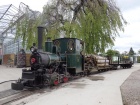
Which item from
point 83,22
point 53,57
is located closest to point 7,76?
point 53,57

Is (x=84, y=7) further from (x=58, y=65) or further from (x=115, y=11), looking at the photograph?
(x=58, y=65)

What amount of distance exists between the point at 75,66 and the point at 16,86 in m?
4.80

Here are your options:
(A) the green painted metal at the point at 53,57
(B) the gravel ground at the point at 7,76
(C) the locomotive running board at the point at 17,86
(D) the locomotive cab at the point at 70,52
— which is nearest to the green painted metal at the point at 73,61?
(D) the locomotive cab at the point at 70,52

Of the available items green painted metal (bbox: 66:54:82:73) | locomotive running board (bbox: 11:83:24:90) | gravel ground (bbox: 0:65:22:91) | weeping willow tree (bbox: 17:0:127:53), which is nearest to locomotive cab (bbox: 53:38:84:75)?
green painted metal (bbox: 66:54:82:73)

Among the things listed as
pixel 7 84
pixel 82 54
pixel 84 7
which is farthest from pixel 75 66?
pixel 84 7

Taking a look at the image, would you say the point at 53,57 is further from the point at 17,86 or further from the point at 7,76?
the point at 7,76

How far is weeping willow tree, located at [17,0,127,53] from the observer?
910 inches

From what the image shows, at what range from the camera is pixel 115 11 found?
2519cm

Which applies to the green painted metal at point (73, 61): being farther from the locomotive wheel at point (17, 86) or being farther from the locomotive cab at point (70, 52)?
the locomotive wheel at point (17, 86)

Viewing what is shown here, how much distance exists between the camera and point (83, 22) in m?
23.3

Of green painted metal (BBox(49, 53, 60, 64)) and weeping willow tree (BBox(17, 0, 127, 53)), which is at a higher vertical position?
weeping willow tree (BBox(17, 0, 127, 53))

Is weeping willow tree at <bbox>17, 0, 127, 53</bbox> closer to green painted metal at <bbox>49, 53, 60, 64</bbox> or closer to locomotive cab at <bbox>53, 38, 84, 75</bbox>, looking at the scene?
locomotive cab at <bbox>53, 38, 84, 75</bbox>

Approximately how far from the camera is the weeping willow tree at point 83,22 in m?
23.1

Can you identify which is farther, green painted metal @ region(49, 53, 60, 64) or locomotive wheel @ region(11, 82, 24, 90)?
green painted metal @ region(49, 53, 60, 64)
